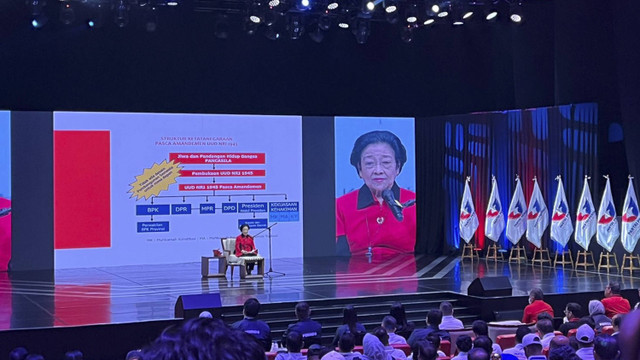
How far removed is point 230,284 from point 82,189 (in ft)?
14.2

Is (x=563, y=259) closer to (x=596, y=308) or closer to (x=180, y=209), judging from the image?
(x=596, y=308)

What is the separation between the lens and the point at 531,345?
6137 mm

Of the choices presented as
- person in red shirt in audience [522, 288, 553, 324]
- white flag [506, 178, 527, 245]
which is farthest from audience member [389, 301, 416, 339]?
white flag [506, 178, 527, 245]

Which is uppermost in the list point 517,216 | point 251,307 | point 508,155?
point 508,155

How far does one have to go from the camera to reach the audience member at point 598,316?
25.4 ft

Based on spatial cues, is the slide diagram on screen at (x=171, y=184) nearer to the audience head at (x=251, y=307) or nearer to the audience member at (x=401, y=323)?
the audience member at (x=401, y=323)

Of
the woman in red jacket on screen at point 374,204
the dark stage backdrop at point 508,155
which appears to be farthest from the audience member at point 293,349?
the woman in red jacket on screen at point 374,204

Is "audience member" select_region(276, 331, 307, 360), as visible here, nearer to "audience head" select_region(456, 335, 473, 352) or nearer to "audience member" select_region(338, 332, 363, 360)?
"audience member" select_region(338, 332, 363, 360)

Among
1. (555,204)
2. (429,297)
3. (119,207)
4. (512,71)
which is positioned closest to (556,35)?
(512,71)

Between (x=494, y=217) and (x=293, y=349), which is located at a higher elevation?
(x=494, y=217)

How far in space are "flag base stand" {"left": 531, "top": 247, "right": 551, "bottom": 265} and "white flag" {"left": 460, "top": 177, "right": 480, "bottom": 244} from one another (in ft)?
4.52

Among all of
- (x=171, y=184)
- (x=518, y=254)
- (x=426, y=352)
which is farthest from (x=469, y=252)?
(x=426, y=352)

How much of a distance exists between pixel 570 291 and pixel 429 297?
199 cm

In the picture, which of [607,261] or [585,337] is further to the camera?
[607,261]
